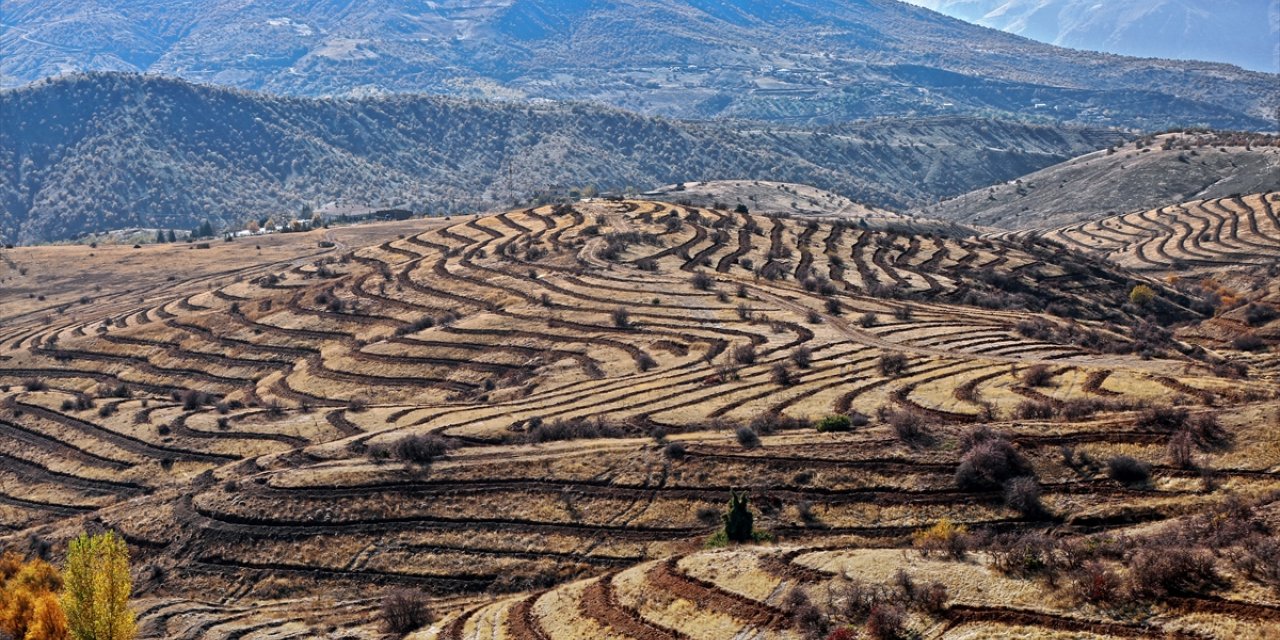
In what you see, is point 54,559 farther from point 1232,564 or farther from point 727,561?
point 1232,564

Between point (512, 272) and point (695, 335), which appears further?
point (512, 272)

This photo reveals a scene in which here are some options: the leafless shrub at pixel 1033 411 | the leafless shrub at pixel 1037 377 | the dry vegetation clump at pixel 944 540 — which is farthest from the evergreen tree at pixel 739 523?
the leafless shrub at pixel 1037 377

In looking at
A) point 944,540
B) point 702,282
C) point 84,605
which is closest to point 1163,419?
point 944,540

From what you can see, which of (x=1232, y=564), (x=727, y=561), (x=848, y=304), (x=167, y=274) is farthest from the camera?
(x=167, y=274)

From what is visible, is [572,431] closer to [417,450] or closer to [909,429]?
[417,450]

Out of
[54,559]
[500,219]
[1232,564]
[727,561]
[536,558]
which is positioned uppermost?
[500,219]

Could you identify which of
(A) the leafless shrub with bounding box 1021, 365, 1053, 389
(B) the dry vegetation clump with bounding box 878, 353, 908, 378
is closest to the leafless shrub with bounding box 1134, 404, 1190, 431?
(A) the leafless shrub with bounding box 1021, 365, 1053, 389

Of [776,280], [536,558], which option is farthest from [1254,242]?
[536,558]

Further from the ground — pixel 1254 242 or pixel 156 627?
pixel 1254 242
